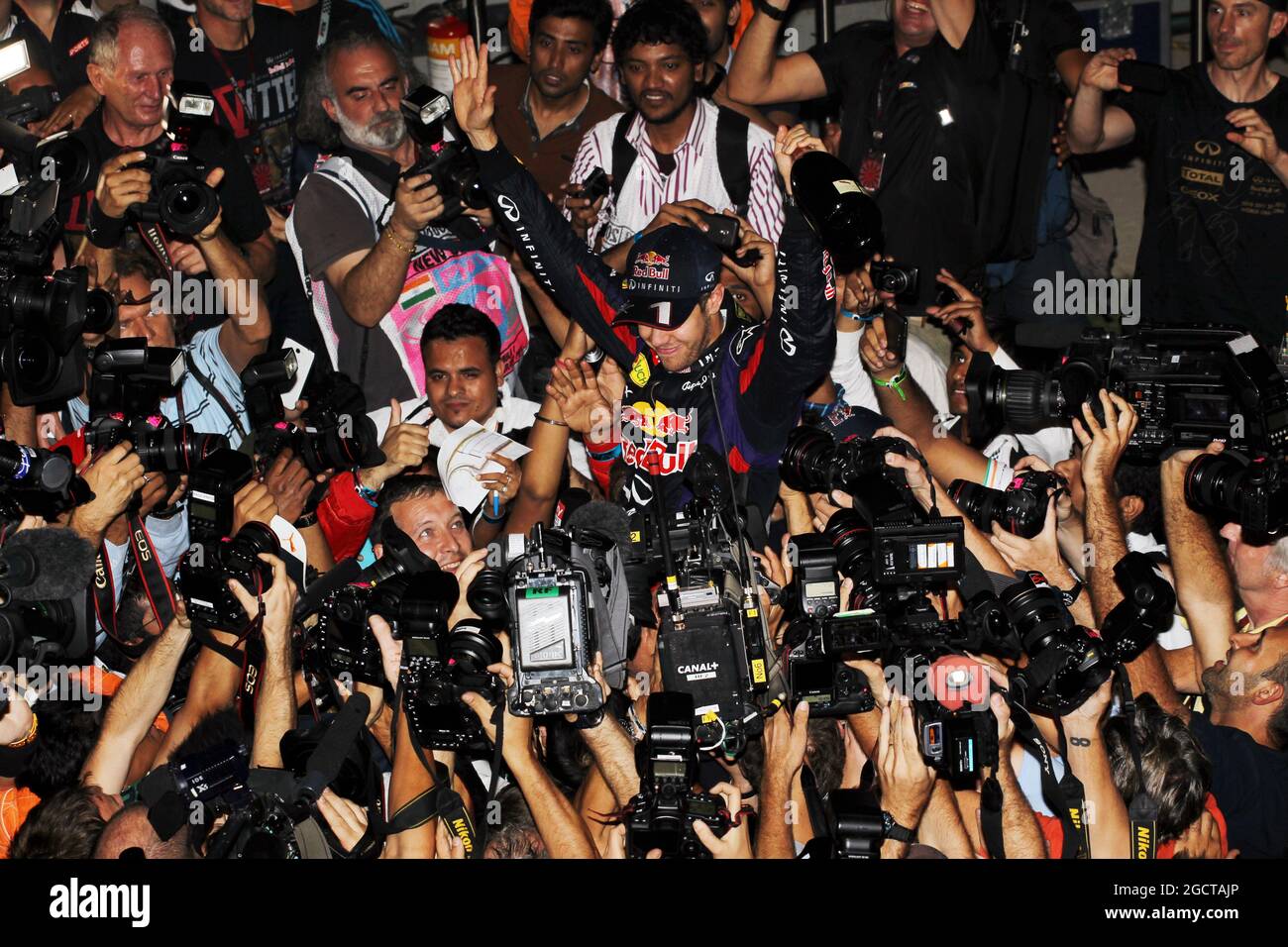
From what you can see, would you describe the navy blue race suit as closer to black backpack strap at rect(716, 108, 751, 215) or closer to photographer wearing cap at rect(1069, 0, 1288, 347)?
black backpack strap at rect(716, 108, 751, 215)

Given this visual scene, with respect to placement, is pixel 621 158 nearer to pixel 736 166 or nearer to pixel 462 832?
pixel 736 166

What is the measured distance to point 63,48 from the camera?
882 centimetres

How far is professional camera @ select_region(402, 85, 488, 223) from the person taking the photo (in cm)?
732

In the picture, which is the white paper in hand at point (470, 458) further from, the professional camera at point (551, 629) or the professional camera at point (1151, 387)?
the professional camera at point (1151, 387)

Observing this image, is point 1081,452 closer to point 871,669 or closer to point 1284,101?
point 871,669

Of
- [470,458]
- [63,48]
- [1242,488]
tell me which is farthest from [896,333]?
[63,48]

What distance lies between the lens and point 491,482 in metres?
7.83

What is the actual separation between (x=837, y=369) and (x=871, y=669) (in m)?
1.84

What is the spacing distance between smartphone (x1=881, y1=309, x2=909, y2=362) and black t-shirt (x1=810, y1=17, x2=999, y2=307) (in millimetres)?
509

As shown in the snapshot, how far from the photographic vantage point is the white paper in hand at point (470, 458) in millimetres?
7902

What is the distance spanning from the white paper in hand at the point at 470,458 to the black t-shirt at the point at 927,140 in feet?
6.32

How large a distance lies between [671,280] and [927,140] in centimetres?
161

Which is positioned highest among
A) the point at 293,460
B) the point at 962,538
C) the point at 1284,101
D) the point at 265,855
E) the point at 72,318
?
the point at 1284,101

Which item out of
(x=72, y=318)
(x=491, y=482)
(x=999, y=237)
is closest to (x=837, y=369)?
(x=999, y=237)
